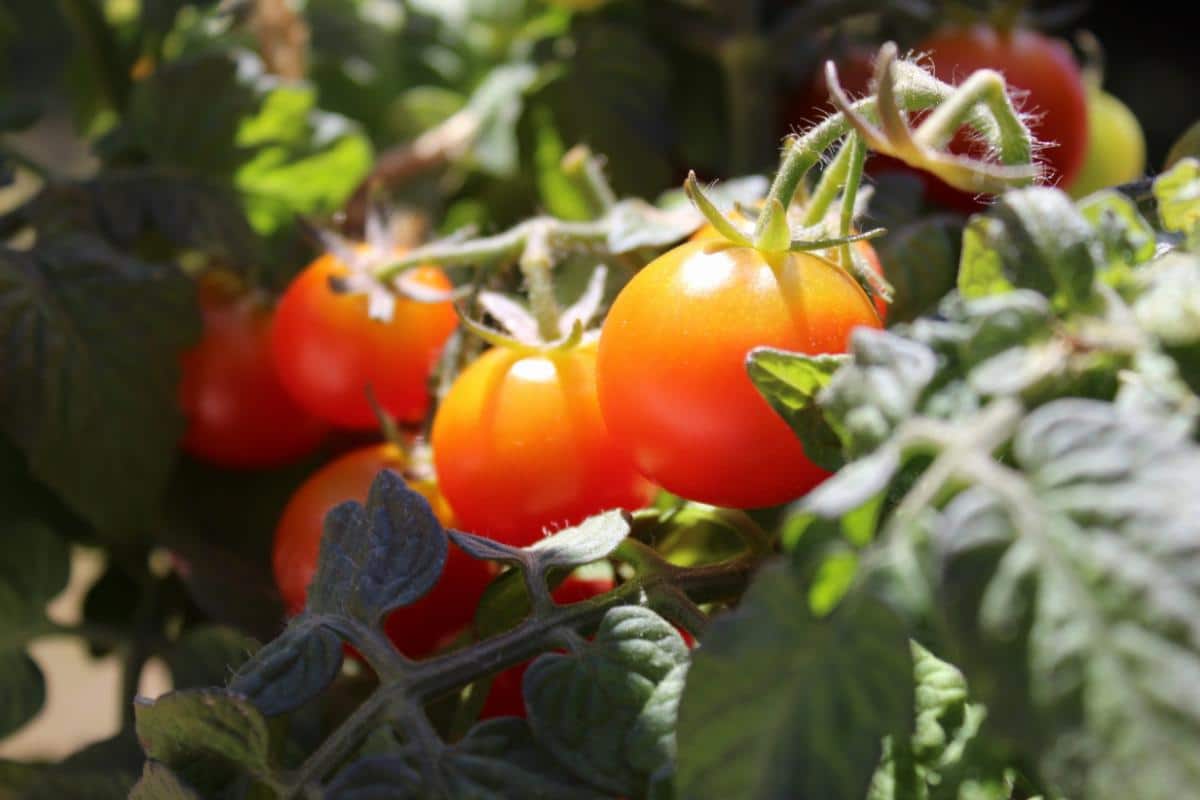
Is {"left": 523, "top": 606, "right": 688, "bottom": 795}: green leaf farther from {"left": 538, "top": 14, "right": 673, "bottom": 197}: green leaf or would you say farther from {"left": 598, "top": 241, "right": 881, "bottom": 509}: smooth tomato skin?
{"left": 538, "top": 14, "right": 673, "bottom": 197}: green leaf

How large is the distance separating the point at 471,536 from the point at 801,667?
0.12 meters

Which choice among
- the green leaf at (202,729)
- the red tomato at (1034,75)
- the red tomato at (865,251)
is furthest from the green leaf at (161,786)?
the red tomato at (1034,75)

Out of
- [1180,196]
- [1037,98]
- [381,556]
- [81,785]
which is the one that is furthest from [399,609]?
[1037,98]

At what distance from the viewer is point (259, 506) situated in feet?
2.11

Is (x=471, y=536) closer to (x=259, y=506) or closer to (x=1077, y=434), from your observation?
(x=1077, y=434)

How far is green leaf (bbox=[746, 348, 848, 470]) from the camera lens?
0.29m

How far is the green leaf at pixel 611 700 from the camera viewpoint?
0.29 m

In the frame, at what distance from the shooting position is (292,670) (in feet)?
1.02

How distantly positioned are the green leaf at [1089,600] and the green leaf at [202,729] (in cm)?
18

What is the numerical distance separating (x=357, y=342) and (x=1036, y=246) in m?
0.30

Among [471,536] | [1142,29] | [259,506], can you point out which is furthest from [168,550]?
[1142,29]

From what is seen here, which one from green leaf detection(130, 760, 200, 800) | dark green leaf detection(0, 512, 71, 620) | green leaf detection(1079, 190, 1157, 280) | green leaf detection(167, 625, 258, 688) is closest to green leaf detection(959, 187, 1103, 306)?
green leaf detection(1079, 190, 1157, 280)

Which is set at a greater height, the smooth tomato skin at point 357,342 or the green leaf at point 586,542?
the green leaf at point 586,542

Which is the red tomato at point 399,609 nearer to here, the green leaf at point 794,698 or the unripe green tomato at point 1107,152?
the green leaf at point 794,698
